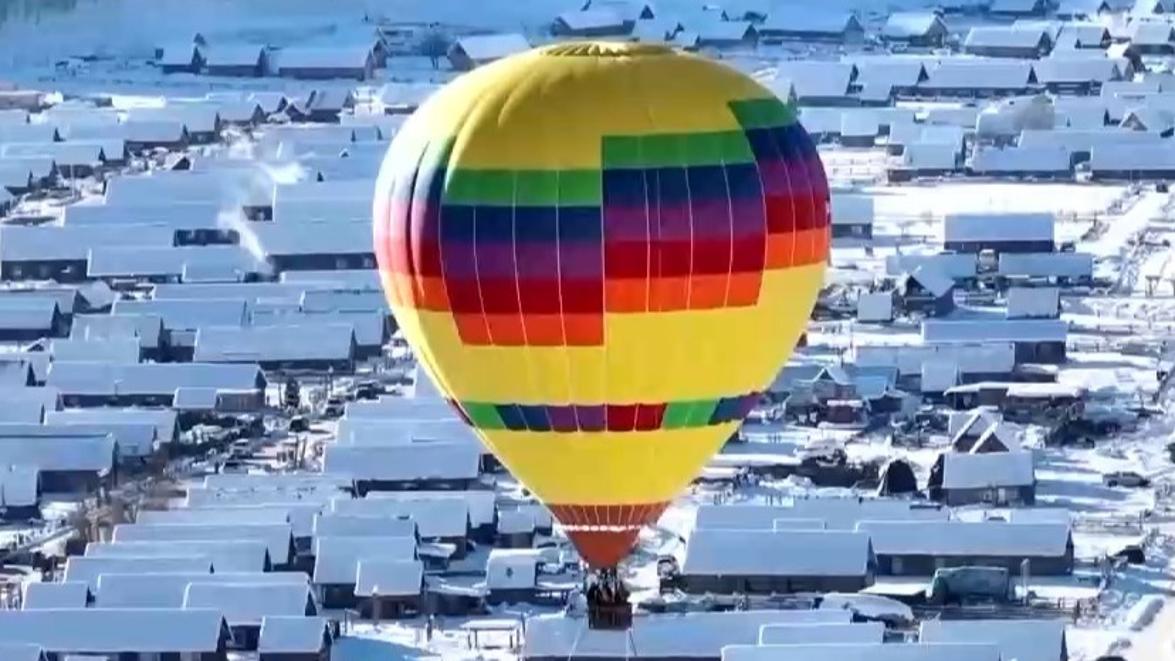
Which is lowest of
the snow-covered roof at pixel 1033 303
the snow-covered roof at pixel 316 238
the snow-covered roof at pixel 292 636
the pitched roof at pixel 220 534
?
the snow-covered roof at pixel 292 636

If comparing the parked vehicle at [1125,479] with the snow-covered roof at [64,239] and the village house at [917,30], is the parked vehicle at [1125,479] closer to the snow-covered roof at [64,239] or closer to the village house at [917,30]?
the snow-covered roof at [64,239]

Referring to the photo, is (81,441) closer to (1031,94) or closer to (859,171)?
(859,171)

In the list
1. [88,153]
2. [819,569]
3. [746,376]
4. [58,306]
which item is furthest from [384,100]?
[746,376]

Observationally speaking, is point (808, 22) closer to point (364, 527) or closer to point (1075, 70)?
point (1075, 70)

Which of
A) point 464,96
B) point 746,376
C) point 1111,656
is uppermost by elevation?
point 464,96

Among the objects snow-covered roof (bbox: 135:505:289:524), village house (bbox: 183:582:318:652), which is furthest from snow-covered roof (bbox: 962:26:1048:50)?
village house (bbox: 183:582:318:652)

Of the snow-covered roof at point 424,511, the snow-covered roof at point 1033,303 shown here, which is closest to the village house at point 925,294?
the snow-covered roof at point 1033,303

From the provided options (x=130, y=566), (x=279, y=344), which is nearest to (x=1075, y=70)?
(x=279, y=344)

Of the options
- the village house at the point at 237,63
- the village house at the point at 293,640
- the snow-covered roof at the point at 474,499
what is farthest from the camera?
the village house at the point at 237,63
